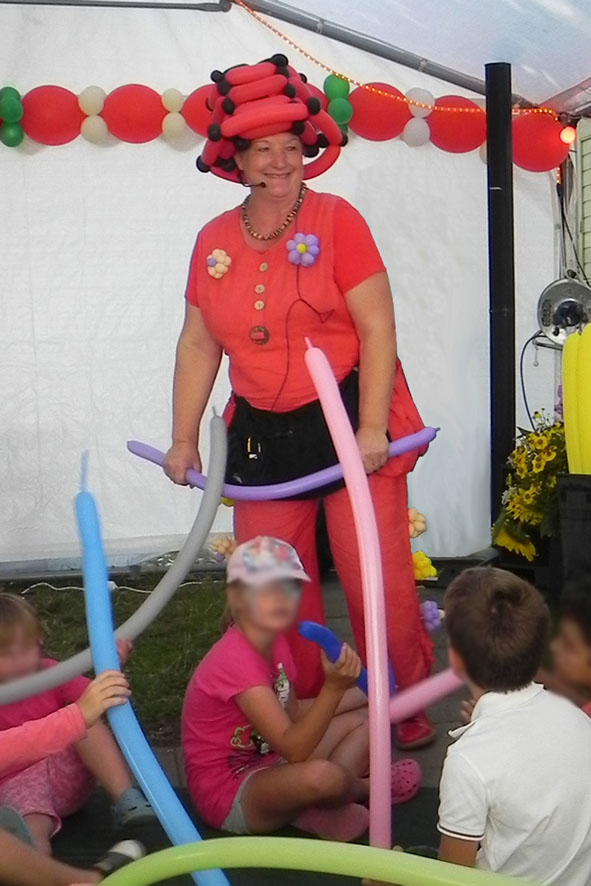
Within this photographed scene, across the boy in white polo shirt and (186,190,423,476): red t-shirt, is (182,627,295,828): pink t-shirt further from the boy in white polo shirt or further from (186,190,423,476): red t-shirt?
the boy in white polo shirt

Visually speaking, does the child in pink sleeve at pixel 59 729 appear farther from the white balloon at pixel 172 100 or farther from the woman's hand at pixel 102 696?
the white balloon at pixel 172 100

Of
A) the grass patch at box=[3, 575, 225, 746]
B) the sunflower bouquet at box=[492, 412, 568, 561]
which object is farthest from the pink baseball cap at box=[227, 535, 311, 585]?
the sunflower bouquet at box=[492, 412, 568, 561]

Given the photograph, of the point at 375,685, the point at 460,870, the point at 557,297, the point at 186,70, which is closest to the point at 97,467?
the point at 186,70

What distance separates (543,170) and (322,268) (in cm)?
232

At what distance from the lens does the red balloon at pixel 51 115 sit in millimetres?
4227

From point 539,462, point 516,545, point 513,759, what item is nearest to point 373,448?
point 513,759

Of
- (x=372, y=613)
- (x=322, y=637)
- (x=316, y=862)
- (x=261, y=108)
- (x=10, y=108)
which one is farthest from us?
(x=10, y=108)

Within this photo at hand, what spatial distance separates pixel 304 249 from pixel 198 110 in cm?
204

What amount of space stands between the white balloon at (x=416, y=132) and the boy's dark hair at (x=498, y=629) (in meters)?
3.02

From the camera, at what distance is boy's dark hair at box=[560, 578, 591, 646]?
62.1 inches

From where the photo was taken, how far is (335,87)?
13.8 feet

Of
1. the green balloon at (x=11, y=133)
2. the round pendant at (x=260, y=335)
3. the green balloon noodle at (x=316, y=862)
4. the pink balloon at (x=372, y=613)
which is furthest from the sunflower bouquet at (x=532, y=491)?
the green balloon noodle at (x=316, y=862)

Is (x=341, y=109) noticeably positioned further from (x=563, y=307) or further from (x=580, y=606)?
(x=580, y=606)

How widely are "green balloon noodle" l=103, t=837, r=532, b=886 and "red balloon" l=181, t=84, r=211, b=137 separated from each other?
320 cm
